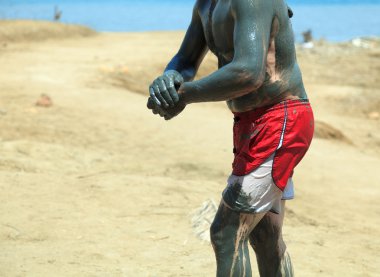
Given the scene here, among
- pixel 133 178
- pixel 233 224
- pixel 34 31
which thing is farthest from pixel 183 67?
pixel 34 31

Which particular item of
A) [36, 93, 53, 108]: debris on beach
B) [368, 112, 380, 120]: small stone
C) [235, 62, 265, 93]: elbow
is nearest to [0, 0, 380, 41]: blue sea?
[368, 112, 380, 120]: small stone

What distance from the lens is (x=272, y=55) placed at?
9.11ft

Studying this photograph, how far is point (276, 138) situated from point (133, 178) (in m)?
3.17

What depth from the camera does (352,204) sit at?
6250mm

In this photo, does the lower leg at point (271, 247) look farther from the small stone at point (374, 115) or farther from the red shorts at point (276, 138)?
the small stone at point (374, 115)

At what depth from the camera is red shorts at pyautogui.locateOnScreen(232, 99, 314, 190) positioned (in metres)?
2.78

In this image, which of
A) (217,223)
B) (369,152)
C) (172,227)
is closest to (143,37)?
(369,152)

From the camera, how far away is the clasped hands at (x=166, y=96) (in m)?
2.73

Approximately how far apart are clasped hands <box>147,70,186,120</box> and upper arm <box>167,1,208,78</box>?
38 centimetres

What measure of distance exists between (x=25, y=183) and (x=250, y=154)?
10.00 feet

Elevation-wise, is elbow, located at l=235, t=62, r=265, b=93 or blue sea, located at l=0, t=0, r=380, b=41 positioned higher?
elbow, located at l=235, t=62, r=265, b=93

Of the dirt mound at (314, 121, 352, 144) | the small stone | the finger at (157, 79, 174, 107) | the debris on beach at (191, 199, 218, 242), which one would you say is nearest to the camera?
the finger at (157, 79, 174, 107)

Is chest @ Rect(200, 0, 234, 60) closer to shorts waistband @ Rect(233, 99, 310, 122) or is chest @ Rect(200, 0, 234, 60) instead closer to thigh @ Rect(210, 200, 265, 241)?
shorts waistband @ Rect(233, 99, 310, 122)

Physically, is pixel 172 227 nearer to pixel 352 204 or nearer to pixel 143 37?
pixel 352 204
